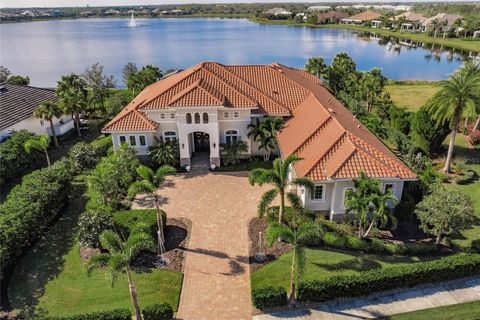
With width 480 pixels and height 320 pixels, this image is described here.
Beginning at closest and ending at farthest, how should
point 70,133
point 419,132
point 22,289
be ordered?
point 22,289 < point 419,132 < point 70,133

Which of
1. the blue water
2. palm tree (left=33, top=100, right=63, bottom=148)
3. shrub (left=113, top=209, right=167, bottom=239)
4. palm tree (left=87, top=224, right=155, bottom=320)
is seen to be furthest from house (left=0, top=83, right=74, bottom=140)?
the blue water

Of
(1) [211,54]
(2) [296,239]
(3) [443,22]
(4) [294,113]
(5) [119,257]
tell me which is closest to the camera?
(5) [119,257]

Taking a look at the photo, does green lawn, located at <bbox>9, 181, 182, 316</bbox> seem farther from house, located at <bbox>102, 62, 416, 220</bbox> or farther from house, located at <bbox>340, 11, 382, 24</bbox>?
house, located at <bbox>340, 11, 382, 24</bbox>

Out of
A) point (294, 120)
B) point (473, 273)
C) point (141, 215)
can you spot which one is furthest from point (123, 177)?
point (473, 273)

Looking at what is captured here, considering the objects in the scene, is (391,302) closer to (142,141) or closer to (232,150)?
(232,150)

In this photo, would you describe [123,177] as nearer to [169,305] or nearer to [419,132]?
[169,305]

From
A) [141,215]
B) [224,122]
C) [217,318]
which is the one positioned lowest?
[217,318]

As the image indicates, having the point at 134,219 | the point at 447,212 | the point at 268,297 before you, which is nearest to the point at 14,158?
the point at 134,219
